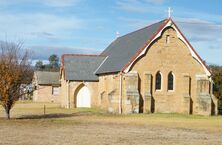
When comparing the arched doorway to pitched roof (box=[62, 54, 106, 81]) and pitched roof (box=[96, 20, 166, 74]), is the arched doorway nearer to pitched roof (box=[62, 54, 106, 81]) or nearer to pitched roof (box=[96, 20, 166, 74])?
pitched roof (box=[62, 54, 106, 81])

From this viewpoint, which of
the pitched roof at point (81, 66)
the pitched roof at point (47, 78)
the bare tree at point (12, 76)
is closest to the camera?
the bare tree at point (12, 76)

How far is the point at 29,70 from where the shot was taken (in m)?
37.8

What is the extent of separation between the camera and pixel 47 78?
8456cm

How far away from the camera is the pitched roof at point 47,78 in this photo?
272 feet

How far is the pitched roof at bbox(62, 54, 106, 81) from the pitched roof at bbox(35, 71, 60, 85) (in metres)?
25.8

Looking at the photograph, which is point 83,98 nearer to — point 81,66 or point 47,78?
point 81,66

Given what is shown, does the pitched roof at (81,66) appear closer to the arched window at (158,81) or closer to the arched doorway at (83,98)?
the arched doorway at (83,98)

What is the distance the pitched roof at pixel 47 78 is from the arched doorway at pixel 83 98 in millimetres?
27107

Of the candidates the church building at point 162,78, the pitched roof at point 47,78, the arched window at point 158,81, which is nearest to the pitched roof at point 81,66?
the church building at point 162,78

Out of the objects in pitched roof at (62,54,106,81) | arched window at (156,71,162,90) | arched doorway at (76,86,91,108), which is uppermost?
pitched roof at (62,54,106,81)

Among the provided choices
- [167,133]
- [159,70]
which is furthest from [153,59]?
[167,133]

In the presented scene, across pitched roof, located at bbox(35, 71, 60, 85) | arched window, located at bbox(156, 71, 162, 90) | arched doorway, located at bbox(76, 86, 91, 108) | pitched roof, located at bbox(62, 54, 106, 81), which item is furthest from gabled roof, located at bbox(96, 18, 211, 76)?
pitched roof, located at bbox(35, 71, 60, 85)

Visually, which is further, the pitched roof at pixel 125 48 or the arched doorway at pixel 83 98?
the arched doorway at pixel 83 98

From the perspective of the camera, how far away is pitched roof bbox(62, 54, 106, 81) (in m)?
A: 54.9
